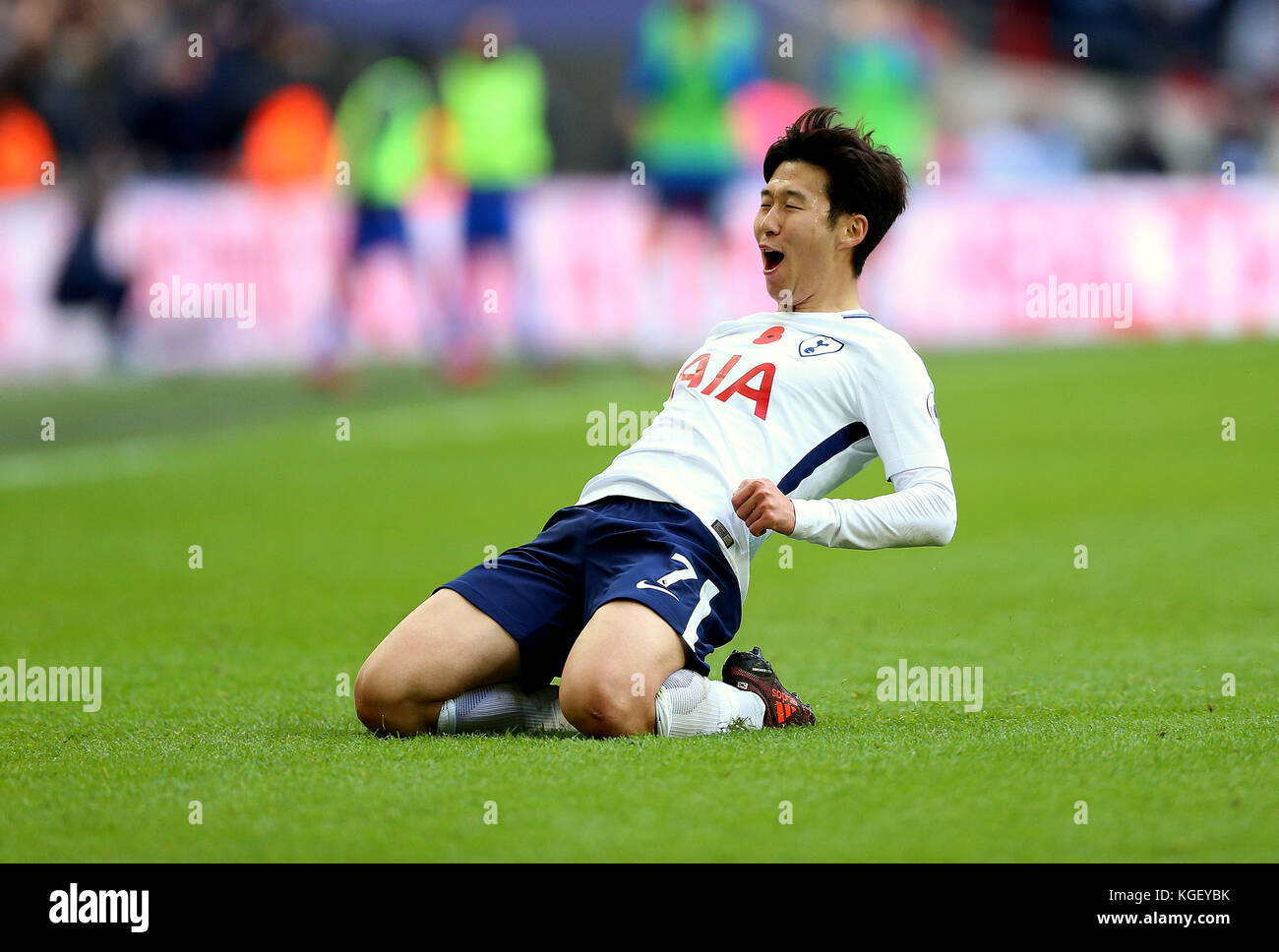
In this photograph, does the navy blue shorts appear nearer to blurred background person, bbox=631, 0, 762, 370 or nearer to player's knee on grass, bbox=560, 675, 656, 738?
player's knee on grass, bbox=560, 675, 656, 738

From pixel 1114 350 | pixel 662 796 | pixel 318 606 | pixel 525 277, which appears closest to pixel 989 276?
pixel 1114 350

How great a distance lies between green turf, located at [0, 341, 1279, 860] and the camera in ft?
12.4

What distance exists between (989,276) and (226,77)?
867cm

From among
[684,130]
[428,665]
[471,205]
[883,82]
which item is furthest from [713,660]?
[883,82]

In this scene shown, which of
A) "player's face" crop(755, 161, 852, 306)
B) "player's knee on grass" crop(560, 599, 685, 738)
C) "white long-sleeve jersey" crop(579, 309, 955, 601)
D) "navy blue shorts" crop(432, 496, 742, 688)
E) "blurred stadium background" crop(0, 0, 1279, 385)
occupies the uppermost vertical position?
"blurred stadium background" crop(0, 0, 1279, 385)

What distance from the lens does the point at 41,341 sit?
17.1m

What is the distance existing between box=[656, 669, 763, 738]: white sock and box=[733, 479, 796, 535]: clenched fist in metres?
0.42

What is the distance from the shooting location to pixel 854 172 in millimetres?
5035

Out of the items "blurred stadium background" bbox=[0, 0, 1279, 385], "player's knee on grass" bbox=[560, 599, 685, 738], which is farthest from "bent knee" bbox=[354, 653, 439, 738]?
"blurred stadium background" bbox=[0, 0, 1279, 385]

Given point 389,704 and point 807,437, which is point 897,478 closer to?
point 807,437

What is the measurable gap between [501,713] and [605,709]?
42cm

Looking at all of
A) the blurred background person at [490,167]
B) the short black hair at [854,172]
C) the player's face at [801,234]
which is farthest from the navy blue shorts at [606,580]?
the blurred background person at [490,167]
